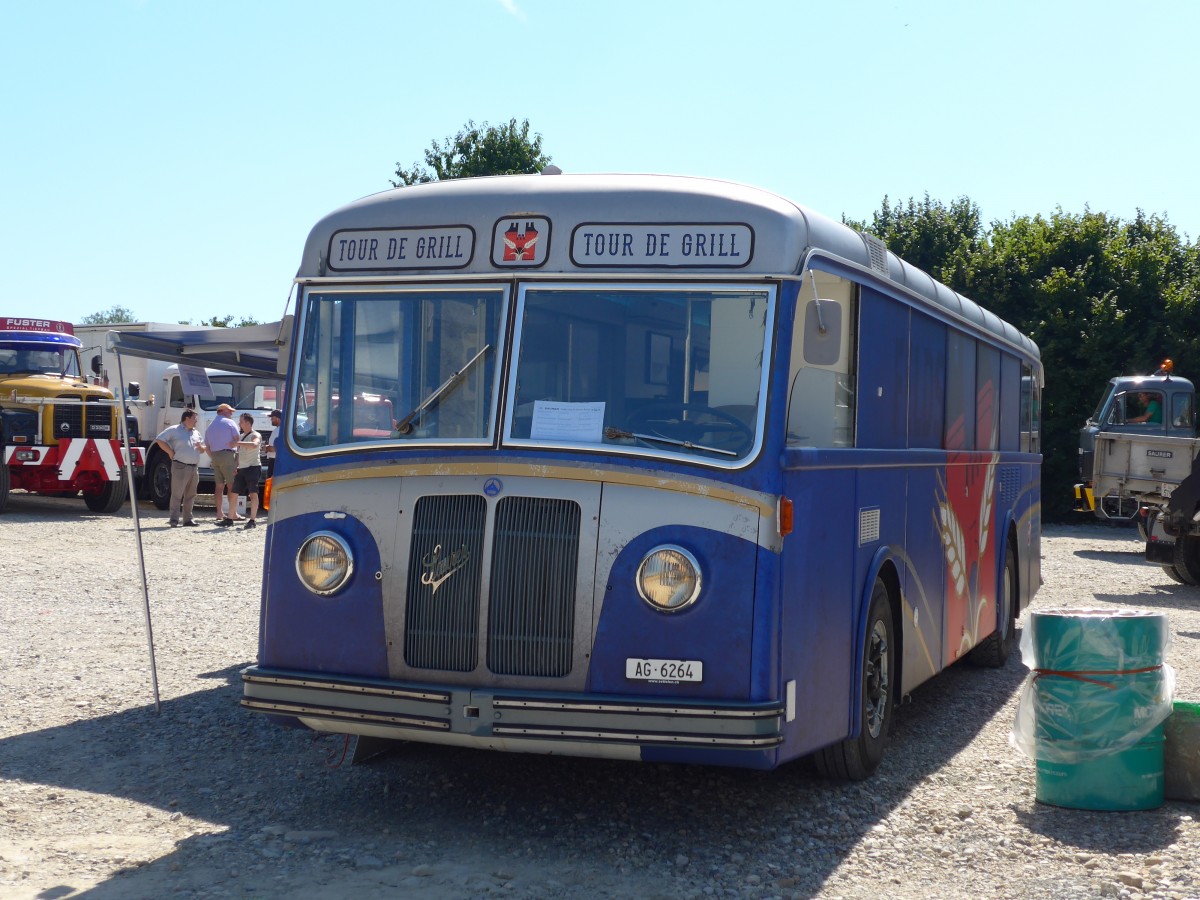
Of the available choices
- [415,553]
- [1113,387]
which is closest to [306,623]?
[415,553]

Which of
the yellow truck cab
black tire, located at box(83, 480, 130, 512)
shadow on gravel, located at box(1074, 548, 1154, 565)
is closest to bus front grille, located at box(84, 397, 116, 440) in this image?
the yellow truck cab

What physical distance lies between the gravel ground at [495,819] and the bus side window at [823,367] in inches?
68.3

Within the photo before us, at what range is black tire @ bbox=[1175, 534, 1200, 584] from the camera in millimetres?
17328

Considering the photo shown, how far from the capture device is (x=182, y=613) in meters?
12.4

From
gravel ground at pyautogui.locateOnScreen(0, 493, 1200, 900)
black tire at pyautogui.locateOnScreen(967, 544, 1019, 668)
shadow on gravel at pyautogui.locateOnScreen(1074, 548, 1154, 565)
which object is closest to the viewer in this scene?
gravel ground at pyautogui.locateOnScreen(0, 493, 1200, 900)

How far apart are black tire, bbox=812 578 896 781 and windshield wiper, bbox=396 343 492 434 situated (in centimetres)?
232

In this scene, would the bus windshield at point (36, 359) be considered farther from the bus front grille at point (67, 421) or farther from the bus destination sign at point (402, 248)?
the bus destination sign at point (402, 248)

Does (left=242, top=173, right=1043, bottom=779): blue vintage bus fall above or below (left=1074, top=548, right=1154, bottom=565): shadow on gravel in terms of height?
above

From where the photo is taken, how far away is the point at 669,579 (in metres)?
5.40

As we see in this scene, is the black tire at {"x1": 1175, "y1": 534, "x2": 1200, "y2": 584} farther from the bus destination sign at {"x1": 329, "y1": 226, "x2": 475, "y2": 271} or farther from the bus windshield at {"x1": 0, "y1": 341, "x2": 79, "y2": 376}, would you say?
the bus windshield at {"x1": 0, "y1": 341, "x2": 79, "y2": 376}

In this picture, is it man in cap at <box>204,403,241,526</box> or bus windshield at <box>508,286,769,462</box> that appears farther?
man in cap at <box>204,403,241,526</box>

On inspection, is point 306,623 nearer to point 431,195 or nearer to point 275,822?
point 275,822

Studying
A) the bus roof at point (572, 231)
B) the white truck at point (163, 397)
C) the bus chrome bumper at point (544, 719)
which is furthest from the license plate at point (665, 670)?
the white truck at point (163, 397)

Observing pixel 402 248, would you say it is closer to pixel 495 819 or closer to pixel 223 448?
pixel 495 819
